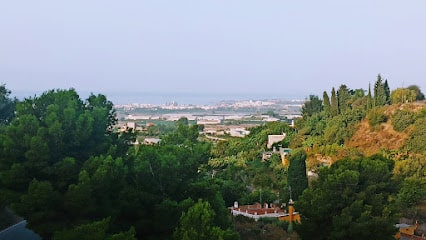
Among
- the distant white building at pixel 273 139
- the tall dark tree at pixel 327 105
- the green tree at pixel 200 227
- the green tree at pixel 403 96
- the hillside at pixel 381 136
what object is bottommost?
the distant white building at pixel 273 139

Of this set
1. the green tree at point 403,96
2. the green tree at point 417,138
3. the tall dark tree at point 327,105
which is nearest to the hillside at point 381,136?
the green tree at point 417,138

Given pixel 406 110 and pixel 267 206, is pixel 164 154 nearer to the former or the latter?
pixel 267 206

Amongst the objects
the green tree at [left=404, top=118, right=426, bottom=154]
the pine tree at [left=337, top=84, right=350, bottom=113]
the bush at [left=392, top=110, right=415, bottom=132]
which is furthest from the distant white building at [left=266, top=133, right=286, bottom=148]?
the green tree at [left=404, top=118, right=426, bottom=154]

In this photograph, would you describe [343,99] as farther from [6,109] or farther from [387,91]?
[6,109]

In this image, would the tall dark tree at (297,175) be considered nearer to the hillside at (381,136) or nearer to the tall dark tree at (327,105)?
the hillside at (381,136)

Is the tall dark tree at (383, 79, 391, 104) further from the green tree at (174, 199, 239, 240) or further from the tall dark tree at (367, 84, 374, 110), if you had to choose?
the green tree at (174, 199, 239, 240)

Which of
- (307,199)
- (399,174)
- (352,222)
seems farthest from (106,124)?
(399,174)

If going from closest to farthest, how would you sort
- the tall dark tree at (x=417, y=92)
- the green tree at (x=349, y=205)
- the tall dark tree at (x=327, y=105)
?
the green tree at (x=349, y=205) → the tall dark tree at (x=417, y=92) → the tall dark tree at (x=327, y=105)

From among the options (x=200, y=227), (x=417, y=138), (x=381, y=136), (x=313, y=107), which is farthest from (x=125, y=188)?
(x=313, y=107)
